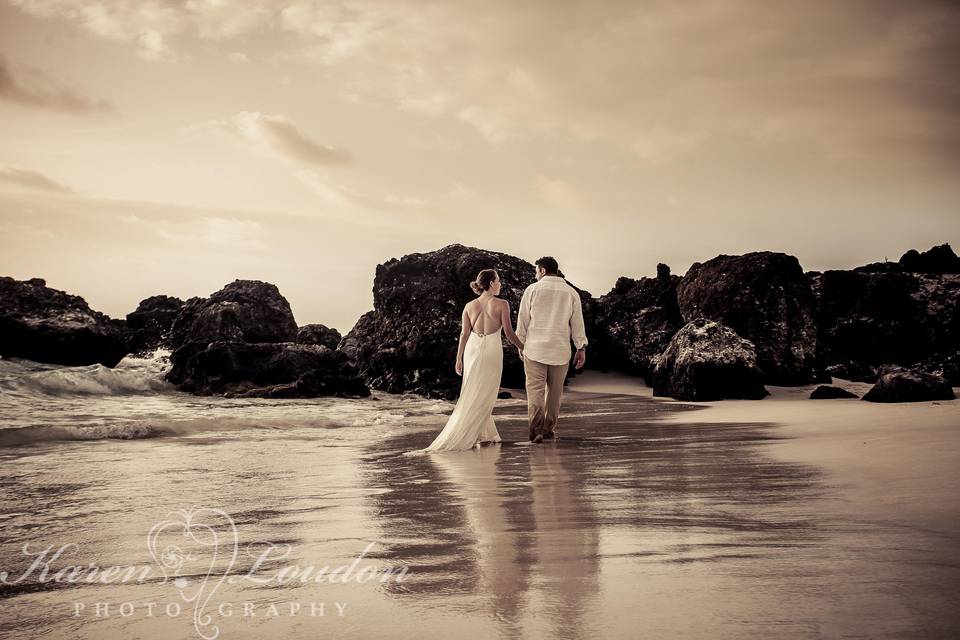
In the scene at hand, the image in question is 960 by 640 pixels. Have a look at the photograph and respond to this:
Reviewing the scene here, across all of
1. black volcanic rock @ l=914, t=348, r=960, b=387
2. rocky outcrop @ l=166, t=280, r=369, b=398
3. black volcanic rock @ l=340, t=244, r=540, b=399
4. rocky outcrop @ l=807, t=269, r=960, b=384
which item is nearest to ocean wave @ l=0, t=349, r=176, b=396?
rocky outcrop @ l=166, t=280, r=369, b=398

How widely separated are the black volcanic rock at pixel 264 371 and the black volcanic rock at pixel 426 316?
1358 millimetres

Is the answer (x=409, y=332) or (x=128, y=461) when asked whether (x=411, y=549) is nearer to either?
(x=128, y=461)

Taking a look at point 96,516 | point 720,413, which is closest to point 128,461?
point 96,516

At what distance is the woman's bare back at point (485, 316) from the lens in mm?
9008

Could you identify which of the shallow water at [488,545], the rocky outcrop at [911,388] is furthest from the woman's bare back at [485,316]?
the rocky outcrop at [911,388]

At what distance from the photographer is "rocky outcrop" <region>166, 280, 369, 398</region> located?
56.1 ft

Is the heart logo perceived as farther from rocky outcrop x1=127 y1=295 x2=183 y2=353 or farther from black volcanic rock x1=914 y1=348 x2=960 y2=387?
rocky outcrop x1=127 y1=295 x2=183 y2=353

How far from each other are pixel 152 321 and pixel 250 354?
1647 cm

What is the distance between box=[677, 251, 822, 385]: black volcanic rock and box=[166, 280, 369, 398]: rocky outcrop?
831 centimetres

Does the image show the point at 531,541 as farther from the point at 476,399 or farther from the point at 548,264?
the point at 548,264

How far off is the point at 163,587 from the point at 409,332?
16677 mm

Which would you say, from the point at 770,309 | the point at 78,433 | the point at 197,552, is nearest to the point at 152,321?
the point at 78,433

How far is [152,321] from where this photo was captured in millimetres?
32719

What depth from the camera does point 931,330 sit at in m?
18.0
